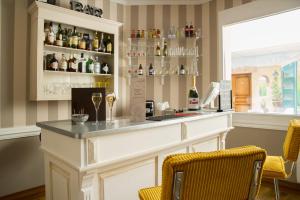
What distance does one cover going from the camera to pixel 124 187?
1.51 m

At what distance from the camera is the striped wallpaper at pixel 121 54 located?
2646 millimetres

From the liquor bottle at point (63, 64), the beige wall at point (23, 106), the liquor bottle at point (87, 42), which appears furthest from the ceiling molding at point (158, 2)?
the liquor bottle at point (63, 64)

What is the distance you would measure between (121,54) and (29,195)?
234 centimetres

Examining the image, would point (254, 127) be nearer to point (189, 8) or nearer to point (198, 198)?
point (189, 8)

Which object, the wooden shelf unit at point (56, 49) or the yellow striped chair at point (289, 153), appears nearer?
the yellow striped chair at point (289, 153)

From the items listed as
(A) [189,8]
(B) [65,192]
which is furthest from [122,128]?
(A) [189,8]

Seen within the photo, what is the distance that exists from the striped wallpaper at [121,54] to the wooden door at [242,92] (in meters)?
0.40

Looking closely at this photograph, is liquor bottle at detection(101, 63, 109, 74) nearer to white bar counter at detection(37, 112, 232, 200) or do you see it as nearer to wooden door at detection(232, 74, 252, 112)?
white bar counter at detection(37, 112, 232, 200)

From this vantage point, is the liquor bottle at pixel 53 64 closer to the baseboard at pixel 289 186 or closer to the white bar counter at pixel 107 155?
the white bar counter at pixel 107 155

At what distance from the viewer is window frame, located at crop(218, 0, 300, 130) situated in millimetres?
2916

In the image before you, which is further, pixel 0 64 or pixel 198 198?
pixel 0 64

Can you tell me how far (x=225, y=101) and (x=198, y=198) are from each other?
67.9 inches

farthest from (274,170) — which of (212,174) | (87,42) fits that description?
(87,42)

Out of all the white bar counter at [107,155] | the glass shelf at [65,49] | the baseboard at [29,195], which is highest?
the glass shelf at [65,49]
